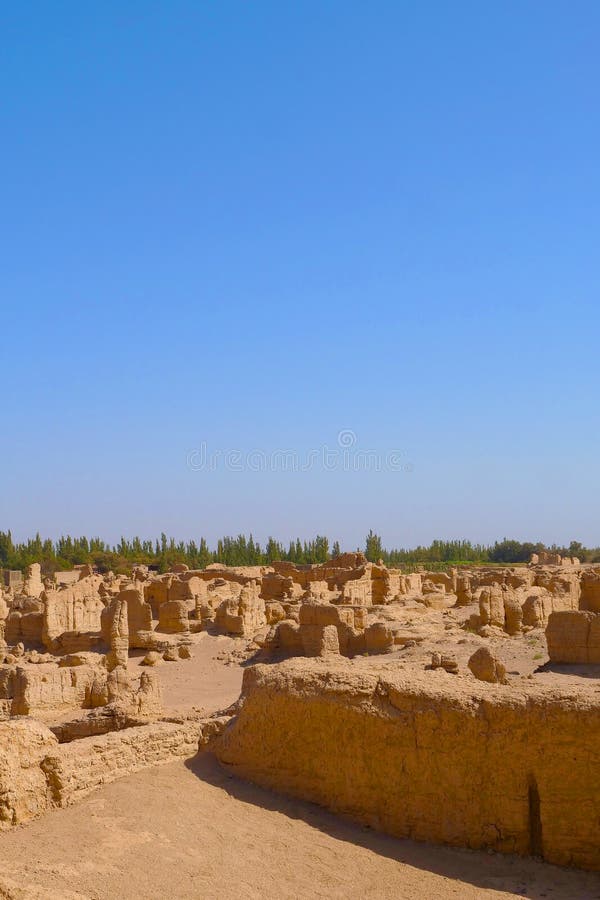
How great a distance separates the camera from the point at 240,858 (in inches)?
303

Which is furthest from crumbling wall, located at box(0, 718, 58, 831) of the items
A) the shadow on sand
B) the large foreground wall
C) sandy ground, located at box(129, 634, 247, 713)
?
sandy ground, located at box(129, 634, 247, 713)

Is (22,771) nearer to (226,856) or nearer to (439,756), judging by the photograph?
(226,856)

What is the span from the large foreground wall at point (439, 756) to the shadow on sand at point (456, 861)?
112mm

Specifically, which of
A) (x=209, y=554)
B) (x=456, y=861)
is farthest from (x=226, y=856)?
(x=209, y=554)

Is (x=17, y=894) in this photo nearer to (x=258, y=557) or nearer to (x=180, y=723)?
(x=180, y=723)

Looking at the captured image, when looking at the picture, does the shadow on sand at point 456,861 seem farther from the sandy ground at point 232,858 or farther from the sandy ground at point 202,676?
the sandy ground at point 202,676

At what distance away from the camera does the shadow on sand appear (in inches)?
284

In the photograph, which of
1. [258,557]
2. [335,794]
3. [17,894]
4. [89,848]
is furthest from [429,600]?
[258,557]

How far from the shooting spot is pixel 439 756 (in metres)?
8.18

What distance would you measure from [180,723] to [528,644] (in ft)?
39.5

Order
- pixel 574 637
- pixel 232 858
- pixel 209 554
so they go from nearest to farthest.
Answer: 1. pixel 232 858
2. pixel 574 637
3. pixel 209 554

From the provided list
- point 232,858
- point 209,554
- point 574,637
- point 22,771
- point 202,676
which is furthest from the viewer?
point 209,554

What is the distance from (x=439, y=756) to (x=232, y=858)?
2146mm

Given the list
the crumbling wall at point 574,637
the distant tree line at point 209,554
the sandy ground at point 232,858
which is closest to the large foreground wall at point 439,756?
the sandy ground at point 232,858
